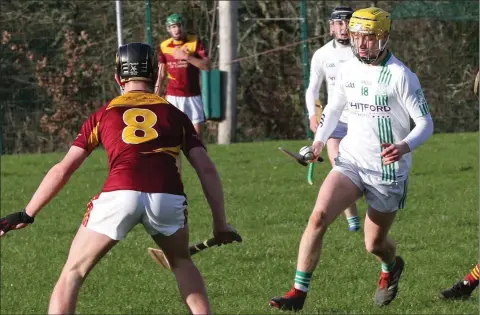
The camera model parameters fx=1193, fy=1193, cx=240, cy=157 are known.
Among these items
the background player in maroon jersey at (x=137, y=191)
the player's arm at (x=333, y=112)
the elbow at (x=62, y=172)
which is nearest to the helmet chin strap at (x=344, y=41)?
the player's arm at (x=333, y=112)

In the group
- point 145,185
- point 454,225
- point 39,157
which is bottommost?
point 39,157

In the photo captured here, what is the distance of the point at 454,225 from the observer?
1215cm

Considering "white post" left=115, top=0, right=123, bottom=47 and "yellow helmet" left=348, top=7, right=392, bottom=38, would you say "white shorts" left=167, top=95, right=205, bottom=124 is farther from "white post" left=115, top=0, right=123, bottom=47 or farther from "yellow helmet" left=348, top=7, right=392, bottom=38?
"yellow helmet" left=348, top=7, right=392, bottom=38

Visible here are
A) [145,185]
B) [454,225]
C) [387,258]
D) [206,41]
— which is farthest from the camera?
[206,41]

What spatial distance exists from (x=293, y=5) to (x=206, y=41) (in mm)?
1979

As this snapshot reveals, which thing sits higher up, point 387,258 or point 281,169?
point 387,258

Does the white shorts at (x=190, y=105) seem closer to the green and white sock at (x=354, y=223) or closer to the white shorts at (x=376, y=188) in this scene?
the green and white sock at (x=354, y=223)

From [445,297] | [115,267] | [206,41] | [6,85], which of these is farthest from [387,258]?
[206,41]

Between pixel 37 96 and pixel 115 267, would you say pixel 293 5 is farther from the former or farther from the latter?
pixel 115 267

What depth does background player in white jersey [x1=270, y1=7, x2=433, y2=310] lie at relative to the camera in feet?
26.9

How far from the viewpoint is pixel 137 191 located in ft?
20.4

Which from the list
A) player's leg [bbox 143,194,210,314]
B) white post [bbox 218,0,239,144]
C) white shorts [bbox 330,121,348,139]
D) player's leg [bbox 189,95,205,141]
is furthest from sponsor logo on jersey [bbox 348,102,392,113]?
white post [bbox 218,0,239,144]

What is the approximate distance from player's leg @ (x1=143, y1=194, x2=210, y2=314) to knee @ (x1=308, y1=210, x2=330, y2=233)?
197 cm

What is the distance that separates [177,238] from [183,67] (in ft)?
34.4
